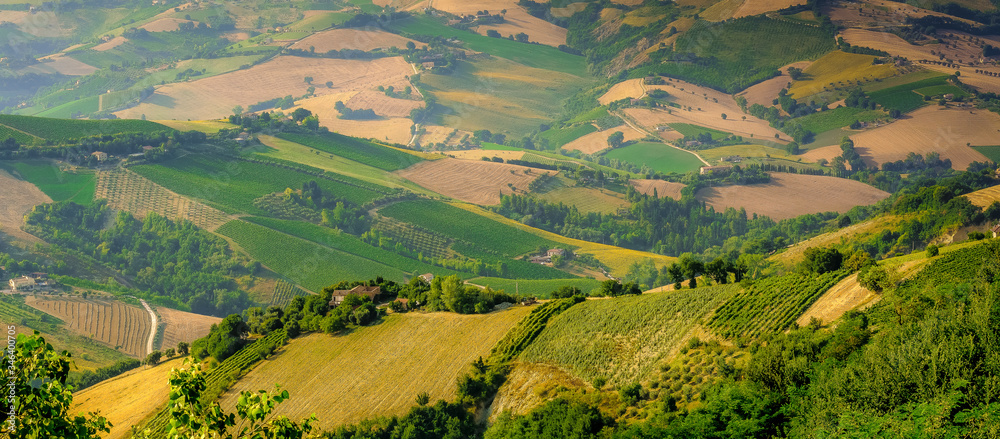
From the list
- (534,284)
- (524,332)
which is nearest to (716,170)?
(534,284)

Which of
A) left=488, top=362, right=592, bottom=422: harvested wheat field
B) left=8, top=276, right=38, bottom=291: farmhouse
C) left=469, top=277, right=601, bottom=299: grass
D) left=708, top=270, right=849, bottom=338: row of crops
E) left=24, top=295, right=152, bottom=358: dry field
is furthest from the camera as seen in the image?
left=469, top=277, right=601, bottom=299: grass

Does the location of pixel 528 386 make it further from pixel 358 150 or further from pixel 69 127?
pixel 69 127

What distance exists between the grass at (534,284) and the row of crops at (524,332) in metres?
44.3

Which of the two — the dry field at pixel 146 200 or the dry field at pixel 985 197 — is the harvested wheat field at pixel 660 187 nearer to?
the dry field at pixel 985 197

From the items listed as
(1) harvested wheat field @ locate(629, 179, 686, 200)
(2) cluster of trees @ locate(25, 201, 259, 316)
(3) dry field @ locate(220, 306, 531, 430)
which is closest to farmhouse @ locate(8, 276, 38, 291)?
(2) cluster of trees @ locate(25, 201, 259, 316)

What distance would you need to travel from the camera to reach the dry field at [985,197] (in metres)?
98.8

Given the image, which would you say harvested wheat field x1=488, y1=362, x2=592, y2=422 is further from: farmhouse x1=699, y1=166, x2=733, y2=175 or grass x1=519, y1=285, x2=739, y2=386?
farmhouse x1=699, y1=166, x2=733, y2=175

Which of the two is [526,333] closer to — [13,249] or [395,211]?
[395,211]

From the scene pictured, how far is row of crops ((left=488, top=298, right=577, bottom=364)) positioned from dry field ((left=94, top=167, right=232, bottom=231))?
8463 centimetres

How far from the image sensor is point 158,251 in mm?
130625

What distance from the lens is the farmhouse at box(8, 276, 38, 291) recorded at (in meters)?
109

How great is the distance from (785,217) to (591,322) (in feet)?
353

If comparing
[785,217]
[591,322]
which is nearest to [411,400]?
[591,322]

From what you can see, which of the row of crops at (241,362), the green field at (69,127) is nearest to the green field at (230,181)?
the green field at (69,127)
